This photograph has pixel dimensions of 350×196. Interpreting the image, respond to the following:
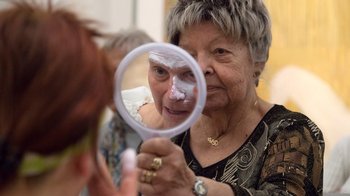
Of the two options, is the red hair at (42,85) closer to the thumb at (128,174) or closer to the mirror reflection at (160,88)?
the thumb at (128,174)

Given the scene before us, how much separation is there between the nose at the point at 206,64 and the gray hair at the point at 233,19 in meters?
0.08

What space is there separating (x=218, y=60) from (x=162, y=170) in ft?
1.46

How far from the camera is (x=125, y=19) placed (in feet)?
11.9

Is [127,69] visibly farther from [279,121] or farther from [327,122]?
[327,122]

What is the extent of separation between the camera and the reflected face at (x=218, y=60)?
1.72m

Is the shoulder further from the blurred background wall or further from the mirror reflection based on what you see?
the blurred background wall

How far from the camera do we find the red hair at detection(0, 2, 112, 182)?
0.88m

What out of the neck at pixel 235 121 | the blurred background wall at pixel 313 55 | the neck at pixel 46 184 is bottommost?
the blurred background wall at pixel 313 55

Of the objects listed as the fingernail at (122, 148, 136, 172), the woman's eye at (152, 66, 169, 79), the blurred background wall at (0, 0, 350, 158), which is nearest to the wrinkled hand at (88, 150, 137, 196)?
the fingernail at (122, 148, 136, 172)

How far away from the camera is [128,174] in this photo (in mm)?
1077

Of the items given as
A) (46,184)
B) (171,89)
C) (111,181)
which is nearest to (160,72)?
(171,89)

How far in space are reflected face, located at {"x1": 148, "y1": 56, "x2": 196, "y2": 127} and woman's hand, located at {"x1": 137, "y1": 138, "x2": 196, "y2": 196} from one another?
0.08 metres

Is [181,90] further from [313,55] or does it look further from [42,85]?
[313,55]

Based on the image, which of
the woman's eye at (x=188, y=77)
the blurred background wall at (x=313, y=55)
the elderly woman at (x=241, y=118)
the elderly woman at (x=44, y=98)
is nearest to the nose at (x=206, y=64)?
the elderly woman at (x=241, y=118)
